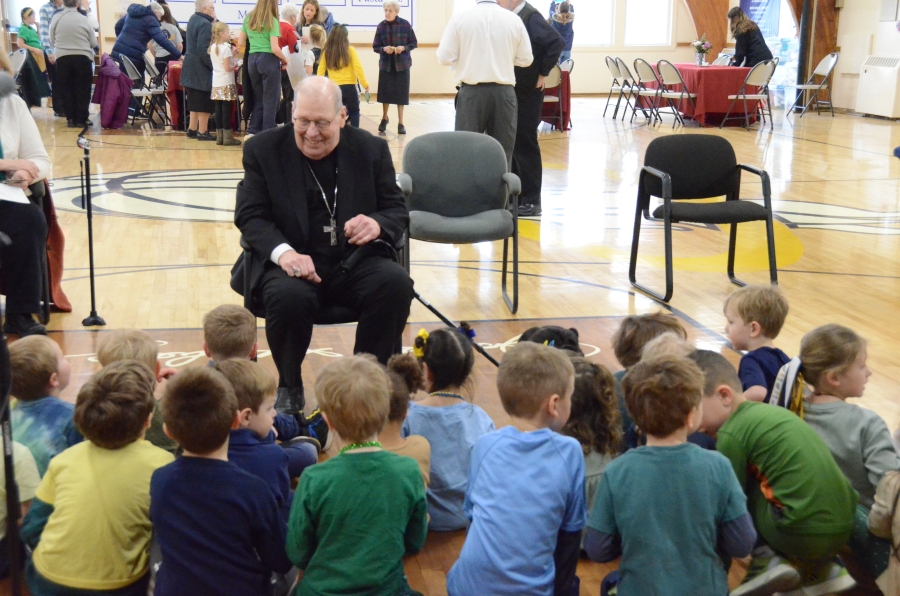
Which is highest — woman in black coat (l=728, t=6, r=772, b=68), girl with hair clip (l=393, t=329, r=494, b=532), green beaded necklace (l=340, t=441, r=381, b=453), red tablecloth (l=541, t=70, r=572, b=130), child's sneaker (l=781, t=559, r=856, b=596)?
woman in black coat (l=728, t=6, r=772, b=68)

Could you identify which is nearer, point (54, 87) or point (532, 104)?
point (532, 104)

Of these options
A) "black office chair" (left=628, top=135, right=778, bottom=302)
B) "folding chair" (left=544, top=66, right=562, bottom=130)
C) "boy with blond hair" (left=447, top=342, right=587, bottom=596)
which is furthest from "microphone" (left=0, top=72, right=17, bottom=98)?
"folding chair" (left=544, top=66, right=562, bottom=130)

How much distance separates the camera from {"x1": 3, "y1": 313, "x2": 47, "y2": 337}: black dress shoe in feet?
12.8

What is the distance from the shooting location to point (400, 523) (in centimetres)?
191

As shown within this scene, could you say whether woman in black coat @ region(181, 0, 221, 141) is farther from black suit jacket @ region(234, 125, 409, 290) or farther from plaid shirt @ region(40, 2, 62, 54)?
black suit jacket @ region(234, 125, 409, 290)

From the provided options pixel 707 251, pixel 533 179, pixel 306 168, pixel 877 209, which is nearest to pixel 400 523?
pixel 306 168

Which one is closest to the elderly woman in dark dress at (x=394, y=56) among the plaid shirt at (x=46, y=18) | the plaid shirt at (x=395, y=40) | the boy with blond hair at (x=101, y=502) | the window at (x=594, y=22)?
the plaid shirt at (x=395, y=40)

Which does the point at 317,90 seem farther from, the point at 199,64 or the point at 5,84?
the point at 199,64

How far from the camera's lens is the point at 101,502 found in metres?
1.93

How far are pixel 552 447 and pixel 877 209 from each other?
5.79 m

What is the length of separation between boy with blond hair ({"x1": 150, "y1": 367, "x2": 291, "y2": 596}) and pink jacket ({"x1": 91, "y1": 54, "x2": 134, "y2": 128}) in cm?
1050

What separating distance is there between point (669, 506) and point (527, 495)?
284 millimetres

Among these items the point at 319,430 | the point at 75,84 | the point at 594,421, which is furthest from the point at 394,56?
the point at 594,421

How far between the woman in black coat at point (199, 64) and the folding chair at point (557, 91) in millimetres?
3870
